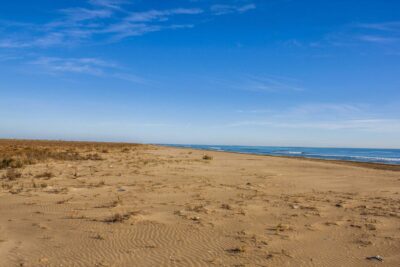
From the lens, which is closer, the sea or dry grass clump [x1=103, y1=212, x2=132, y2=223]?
dry grass clump [x1=103, y1=212, x2=132, y2=223]

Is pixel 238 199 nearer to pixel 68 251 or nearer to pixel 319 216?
pixel 319 216

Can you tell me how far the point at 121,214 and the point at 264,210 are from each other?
3.74 metres

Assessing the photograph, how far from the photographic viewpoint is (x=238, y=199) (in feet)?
38.5

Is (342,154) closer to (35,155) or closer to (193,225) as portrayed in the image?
(35,155)

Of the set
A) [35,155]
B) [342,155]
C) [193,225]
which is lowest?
[193,225]

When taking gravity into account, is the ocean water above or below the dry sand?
above

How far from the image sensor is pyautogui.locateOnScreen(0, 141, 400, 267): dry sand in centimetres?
634

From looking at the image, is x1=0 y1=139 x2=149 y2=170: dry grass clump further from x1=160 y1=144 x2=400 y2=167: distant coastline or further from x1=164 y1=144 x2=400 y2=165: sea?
x1=164 y1=144 x2=400 y2=165: sea

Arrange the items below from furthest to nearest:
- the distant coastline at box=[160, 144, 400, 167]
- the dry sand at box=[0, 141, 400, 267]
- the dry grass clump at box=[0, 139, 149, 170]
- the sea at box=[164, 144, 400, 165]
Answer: the sea at box=[164, 144, 400, 165], the distant coastline at box=[160, 144, 400, 167], the dry grass clump at box=[0, 139, 149, 170], the dry sand at box=[0, 141, 400, 267]

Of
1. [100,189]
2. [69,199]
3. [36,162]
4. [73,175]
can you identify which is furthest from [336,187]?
[36,162]

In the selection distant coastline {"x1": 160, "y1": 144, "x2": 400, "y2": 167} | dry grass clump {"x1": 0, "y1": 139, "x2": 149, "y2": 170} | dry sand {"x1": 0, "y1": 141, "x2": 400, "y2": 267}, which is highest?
distant coastline {"x1": 160, "y1": 144, "x2": 400, "y2": 167}

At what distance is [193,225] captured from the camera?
328 inches

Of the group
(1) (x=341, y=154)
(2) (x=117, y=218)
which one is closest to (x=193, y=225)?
A: (2) (x=117, y=218)

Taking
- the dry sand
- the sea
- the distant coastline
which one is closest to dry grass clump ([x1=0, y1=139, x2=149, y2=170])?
the dry sand
